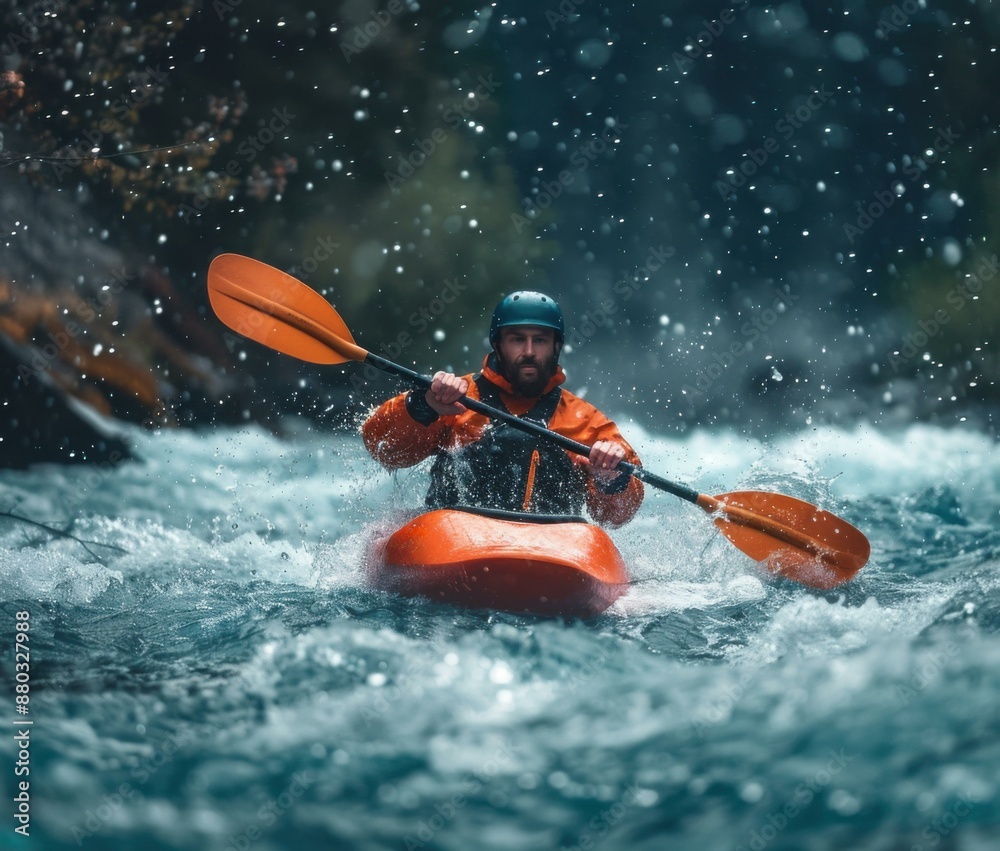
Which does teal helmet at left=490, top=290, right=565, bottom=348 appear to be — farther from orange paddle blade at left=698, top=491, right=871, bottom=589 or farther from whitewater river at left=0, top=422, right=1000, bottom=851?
whitewater river at left=0, top=422, right=1000, bottom=851

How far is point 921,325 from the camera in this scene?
31.1 ft

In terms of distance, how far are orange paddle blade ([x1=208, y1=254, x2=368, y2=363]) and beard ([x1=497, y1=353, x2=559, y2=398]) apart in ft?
2.18

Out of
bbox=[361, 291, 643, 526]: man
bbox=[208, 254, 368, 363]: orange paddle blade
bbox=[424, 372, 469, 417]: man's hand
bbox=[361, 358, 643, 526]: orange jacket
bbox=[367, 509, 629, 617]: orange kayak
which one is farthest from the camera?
bbox=[208, 254, 368, 363]: orange paddle blade

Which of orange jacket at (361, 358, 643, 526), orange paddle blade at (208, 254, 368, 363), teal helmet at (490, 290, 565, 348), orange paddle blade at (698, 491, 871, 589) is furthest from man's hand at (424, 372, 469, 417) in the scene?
orange paddle blade at (698, 491, 871, 589)

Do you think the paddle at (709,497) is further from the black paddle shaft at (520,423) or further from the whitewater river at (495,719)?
the black paddle shaft at (520,423)

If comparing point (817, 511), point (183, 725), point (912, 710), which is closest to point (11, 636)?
point (183, 725)

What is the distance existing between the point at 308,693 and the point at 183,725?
306 millimetres

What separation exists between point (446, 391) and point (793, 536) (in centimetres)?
158

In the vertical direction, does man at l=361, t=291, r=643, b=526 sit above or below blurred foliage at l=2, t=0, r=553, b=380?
below

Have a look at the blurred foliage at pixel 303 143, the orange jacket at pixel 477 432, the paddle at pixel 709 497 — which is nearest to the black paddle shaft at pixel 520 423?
the orange jacket at pixel 477 432

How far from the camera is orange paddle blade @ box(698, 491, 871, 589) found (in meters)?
3.91

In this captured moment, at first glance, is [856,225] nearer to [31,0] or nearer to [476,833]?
[31,0]

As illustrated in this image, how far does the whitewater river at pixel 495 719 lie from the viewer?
191 centimetres

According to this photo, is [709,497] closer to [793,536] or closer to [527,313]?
[793,536]
